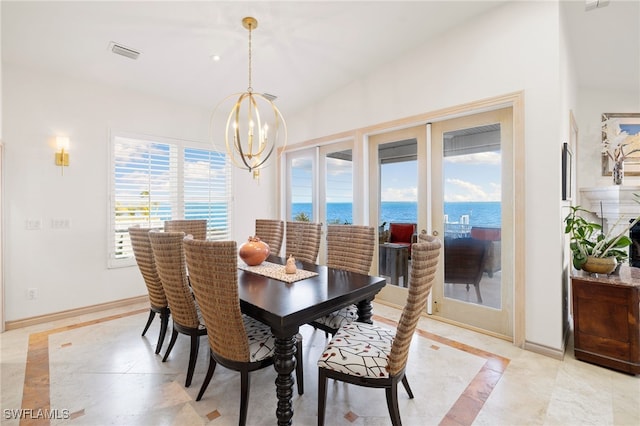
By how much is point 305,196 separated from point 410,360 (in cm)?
316

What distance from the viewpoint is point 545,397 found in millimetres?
2057

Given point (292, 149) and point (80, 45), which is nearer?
point (80, 45)

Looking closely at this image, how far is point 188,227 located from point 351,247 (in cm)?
224

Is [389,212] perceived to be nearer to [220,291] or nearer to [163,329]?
[220,291]

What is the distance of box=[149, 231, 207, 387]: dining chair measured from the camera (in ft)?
7.11

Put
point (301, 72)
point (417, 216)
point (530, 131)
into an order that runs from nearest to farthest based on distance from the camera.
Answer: point (530, 131)
point (417, 216)
point (301, 72)

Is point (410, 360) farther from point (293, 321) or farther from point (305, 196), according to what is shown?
point (305, 196)

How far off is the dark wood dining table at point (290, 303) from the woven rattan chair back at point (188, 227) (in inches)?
69.4

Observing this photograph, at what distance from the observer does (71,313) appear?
3559 mm

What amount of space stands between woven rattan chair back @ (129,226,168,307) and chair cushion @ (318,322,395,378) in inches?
67.2

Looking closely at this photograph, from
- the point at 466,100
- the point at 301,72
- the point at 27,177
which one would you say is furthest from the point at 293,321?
the point at 27,177

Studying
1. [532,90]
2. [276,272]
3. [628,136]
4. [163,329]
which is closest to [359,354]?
[276,272]

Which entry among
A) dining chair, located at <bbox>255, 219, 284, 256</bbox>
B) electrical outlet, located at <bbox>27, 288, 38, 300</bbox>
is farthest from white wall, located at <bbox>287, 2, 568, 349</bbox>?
electrical outlet, located at <bbox>27, 288, 38, 300</bbox>

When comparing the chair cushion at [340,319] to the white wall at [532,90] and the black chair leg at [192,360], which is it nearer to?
the black chair leg at [192,360]
